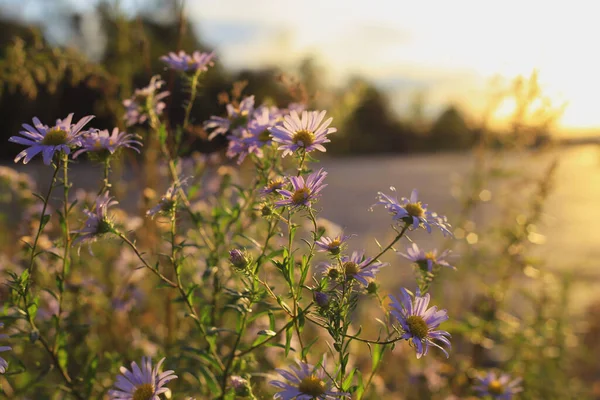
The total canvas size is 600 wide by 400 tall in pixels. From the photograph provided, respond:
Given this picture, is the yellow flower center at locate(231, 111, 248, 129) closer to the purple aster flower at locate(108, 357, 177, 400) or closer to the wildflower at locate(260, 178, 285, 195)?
the wildflower at locate(260, 178, 285, 195)

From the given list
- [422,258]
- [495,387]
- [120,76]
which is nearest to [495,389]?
[495,387]

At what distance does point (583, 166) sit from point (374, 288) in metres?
11.4

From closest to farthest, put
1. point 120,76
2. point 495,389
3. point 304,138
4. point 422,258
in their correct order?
1. point 304,138
2. point 422,258
3. point 495,389
4. point 120,76

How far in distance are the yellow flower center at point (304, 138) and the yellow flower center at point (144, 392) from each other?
47cm

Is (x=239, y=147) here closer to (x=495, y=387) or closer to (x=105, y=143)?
(x=105, y=143)

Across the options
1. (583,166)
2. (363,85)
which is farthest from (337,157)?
(363,85)

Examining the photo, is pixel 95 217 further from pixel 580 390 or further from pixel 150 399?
pixel 580 390

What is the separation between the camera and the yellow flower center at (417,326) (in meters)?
0.89

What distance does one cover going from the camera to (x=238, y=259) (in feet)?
3.03

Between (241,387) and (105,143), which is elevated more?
(105,143)

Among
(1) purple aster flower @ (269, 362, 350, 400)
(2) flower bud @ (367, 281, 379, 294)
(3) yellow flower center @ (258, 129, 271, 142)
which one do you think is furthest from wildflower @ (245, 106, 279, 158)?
(1) purple aster flower @ (269, 362, 350, 400)

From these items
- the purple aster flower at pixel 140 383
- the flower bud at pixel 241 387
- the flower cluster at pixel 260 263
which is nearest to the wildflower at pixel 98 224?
the flower cluster at pixel 260 263

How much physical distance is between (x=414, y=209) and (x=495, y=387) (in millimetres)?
713

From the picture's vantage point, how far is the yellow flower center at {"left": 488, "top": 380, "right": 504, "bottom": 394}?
1418 mm
